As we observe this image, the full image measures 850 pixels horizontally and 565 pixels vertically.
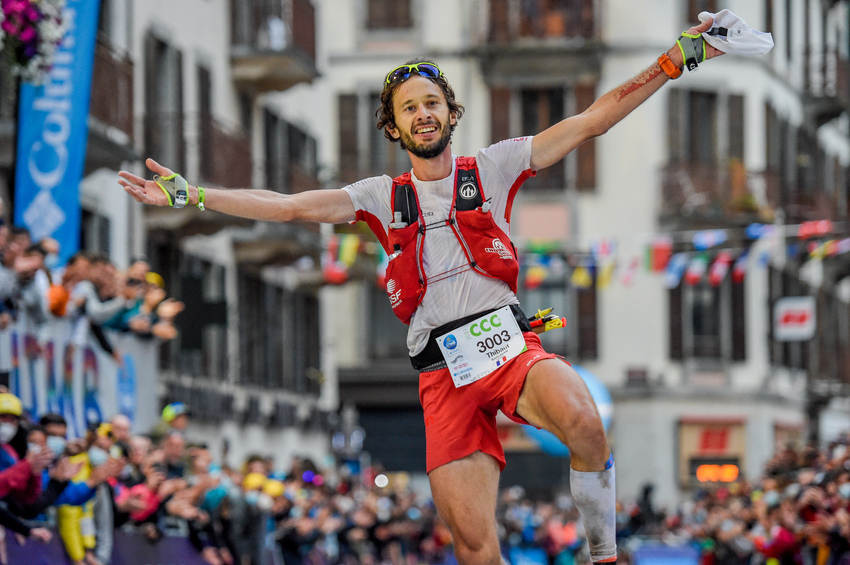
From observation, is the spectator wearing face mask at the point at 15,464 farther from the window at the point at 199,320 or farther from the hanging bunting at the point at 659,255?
the hanging bunting at the point at 659,255

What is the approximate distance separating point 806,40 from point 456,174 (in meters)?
37.7

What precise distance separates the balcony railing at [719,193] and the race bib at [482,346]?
30.1 meters

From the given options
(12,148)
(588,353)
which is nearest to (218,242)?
(12,148)

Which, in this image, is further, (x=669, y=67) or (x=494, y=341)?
(x=494, y=341)

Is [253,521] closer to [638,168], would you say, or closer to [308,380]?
[308,380]

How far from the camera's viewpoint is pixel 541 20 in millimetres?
38844

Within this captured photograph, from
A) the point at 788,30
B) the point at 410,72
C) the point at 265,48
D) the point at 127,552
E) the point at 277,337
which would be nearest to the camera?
the point at 410,72

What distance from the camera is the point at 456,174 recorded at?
7176 millimetres

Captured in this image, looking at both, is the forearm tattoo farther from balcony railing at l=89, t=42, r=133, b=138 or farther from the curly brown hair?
balcony railing at l=89, t=42, r=133, b=138

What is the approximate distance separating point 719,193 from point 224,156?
49.7 feet

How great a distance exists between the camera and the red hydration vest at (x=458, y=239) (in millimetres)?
7070

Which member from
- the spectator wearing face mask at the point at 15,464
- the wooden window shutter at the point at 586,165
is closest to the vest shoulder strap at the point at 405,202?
the spectator wearing face mask at the point at 15,464

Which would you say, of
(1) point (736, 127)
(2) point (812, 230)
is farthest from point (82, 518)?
(1) point (736, 127)

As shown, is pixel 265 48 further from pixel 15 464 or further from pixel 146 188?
pixel 146 188
